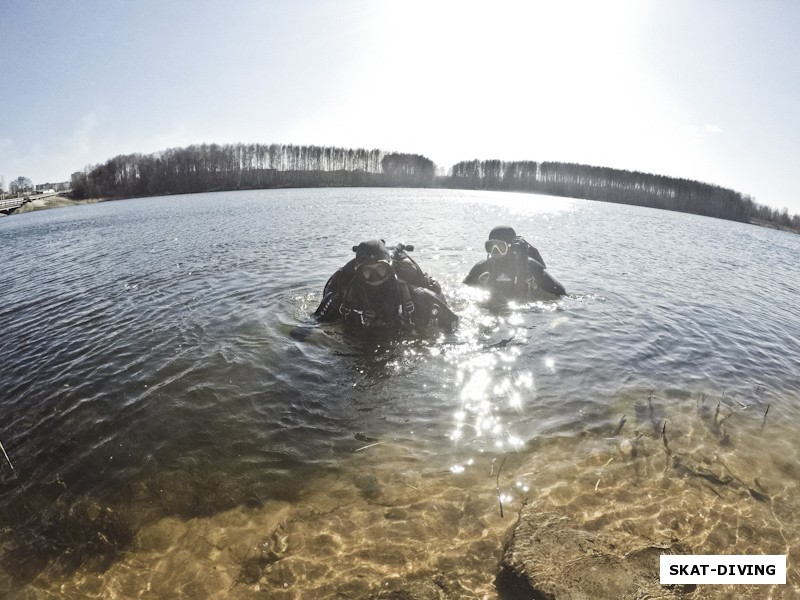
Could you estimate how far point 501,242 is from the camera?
423 inches

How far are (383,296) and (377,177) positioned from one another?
109258mm

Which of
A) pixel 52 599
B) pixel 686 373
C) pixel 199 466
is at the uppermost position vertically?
pixel 686 373

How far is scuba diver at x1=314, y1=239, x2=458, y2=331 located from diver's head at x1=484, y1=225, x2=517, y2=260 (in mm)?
2787

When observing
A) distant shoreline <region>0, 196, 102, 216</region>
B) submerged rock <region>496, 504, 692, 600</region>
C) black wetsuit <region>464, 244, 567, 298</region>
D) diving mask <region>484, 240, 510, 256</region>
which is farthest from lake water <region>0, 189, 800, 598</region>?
distant shoreline <region>0, 196, 102, 216</region>

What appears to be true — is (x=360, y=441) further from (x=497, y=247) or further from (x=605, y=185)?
(x=605, y=185)

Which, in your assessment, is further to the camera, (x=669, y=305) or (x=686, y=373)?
(x=669, y=305)

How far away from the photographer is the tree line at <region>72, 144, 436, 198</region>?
91312 mm

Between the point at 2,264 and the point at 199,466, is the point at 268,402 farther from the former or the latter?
the point at 2,264

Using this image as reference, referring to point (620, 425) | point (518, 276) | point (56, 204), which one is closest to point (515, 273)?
point (518, 276)

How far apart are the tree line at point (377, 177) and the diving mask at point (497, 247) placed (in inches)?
3865

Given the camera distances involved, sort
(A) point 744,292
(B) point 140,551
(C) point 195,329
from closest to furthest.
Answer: (B) point 140,551 < (C) point 195,329 < (A) point 744,292

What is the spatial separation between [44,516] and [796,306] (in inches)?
784

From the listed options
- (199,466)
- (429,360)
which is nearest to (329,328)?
(429,360)

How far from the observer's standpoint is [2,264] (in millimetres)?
16953
